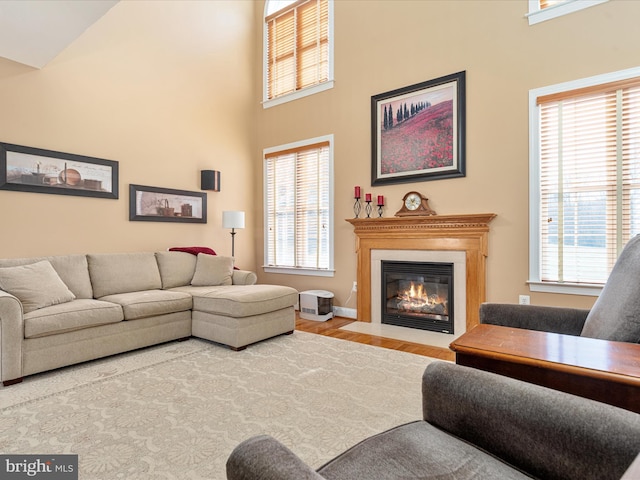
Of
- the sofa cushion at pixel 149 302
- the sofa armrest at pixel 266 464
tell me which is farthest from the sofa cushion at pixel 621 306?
the sofa cushion at pixel 149 302

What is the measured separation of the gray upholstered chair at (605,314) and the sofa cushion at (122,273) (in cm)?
336

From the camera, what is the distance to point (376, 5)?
4.39m

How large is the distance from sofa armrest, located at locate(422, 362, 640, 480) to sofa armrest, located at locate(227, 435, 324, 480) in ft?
1.80

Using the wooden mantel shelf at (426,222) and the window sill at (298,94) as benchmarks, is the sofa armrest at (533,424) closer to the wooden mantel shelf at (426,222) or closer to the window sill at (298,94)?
the wooden mantel shelf at (426,222)

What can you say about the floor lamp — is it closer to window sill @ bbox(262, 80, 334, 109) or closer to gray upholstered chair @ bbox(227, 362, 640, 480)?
window sill @ bbox(262, 80, 334, 109)

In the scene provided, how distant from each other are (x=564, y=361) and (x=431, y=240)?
2.80m

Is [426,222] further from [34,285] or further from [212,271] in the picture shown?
[34,285]

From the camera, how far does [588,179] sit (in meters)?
3.15

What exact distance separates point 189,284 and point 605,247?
14.0 ft

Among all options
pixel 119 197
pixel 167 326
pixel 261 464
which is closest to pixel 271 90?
pixel 119 197

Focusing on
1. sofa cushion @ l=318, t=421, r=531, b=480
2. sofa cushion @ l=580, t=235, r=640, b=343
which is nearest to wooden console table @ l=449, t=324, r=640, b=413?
sofa cushion @ l=580, t=235, r=640, b=343

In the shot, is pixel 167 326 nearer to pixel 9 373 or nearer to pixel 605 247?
pixel 9 373

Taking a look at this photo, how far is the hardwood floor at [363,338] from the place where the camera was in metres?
3.21

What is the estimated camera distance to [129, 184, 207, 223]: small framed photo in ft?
13.9
